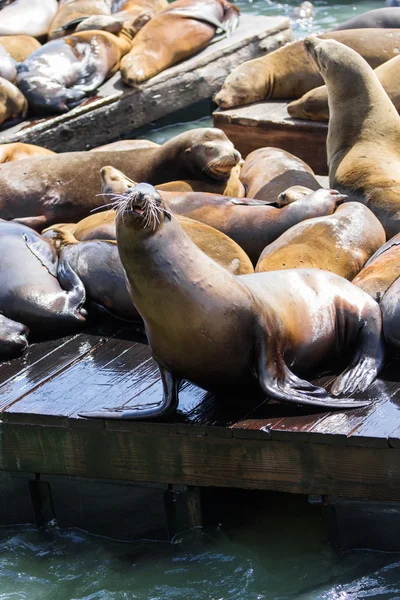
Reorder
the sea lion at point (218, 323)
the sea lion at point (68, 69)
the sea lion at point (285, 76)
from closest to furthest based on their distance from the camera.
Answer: the sea lion at point (218, 323) → the sea lion at point (285, 76) → the sea lion at point (68, 69)

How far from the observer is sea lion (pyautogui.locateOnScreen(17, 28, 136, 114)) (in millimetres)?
9953

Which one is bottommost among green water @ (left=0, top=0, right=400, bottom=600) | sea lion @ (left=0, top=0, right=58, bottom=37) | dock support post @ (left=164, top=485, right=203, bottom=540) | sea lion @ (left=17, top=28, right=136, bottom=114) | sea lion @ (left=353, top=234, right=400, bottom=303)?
green water @ (left=0, top=0, right=400, bottom=600)

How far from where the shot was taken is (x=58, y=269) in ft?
18.0

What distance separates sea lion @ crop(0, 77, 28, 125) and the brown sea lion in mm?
1255

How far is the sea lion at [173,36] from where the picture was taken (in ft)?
34.2

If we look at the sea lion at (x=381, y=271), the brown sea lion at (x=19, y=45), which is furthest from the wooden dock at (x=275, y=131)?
the sea lion at (x=381, y=271)

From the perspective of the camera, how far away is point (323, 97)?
26.5ft

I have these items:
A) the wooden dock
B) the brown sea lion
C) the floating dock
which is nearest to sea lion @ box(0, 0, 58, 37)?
the brown sea lion

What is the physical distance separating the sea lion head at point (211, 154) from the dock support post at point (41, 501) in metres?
2.83

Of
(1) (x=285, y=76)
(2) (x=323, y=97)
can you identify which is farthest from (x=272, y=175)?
(1) (x=285, y=76)

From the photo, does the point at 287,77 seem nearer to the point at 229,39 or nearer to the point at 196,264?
the point at 229,39

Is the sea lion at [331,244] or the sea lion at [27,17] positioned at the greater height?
the sea lion at [27,17]

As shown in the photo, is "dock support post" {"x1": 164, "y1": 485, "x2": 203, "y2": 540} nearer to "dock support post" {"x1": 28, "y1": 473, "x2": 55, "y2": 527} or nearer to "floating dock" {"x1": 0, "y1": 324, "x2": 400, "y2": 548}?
"floating dock" {"x1": 0, "y1": 324, "x2": 400, "y2": 548}

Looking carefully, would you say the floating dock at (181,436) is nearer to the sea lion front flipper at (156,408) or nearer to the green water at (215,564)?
the sea lion front flipper at (156,408)
